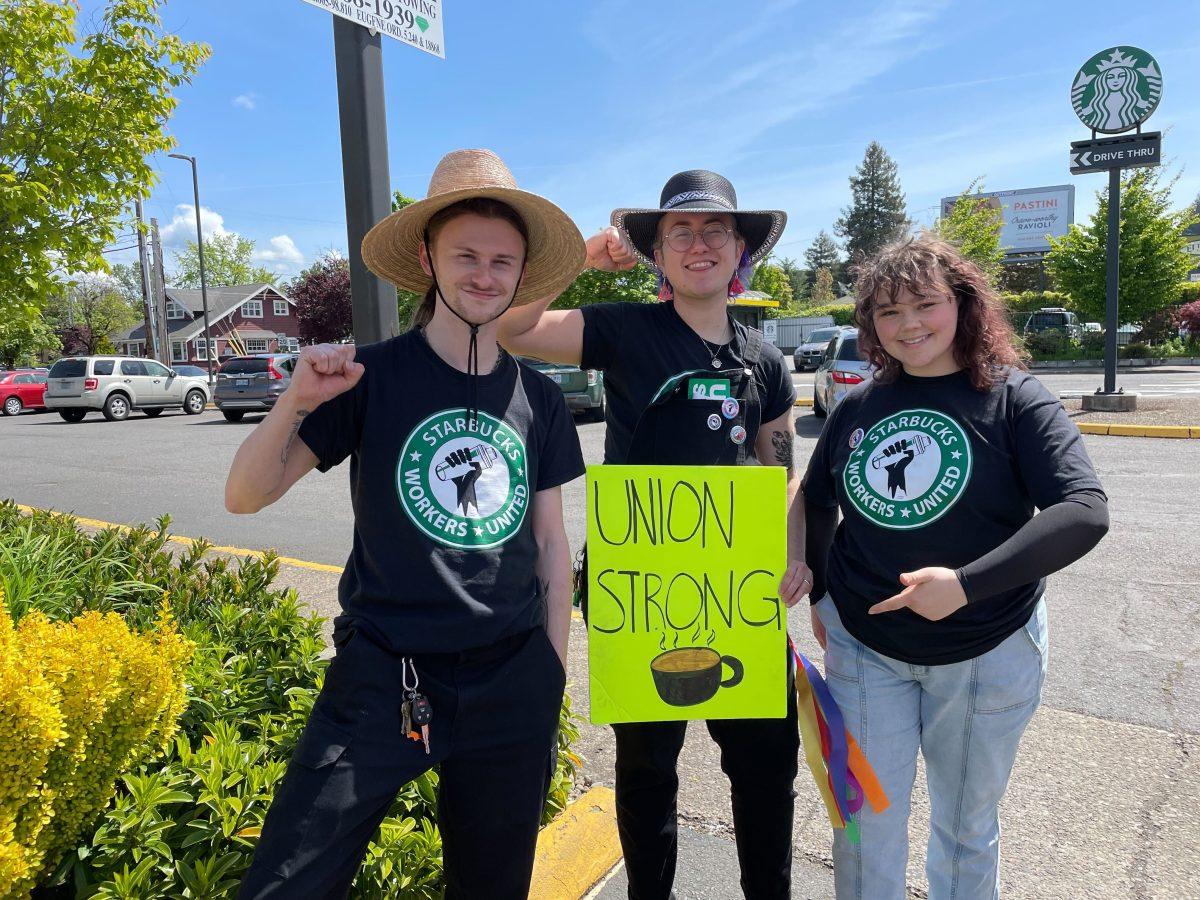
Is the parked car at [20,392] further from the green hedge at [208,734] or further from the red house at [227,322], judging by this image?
the red house at [227,322]

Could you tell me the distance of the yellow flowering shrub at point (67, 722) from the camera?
5.24 feet

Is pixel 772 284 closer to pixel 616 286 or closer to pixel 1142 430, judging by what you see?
pixel 616 286

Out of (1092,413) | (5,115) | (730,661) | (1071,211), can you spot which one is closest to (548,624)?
(730,661)

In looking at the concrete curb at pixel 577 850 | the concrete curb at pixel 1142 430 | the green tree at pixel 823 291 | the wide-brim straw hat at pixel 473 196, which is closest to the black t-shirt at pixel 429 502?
the wide-brim straw hat at pixel 473 196

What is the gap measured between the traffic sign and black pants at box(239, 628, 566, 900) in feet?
48.9

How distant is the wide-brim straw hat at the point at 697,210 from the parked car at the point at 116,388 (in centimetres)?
2273

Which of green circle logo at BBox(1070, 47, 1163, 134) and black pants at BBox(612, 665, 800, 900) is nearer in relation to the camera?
black pants at BBox(612, 665, 800, 900)

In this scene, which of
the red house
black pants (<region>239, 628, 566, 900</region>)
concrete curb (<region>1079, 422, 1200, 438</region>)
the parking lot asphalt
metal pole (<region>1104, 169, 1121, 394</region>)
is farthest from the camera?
the red house

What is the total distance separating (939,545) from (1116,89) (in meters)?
14.6

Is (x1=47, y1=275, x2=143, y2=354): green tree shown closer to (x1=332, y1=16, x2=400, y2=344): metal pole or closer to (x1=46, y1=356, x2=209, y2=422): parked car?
(x1=46, y1=356, x2=209, y2=422): parked car

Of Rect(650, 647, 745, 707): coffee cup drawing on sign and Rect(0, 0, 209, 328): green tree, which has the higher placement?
Rect(0, 0, 209, 328): green tree

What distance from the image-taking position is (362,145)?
242 cm

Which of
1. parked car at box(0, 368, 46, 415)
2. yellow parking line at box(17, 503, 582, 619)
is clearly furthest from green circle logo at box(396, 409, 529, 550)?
parked car at box(0, 368, 46, 415)

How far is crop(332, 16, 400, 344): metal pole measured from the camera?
2.39 meters
